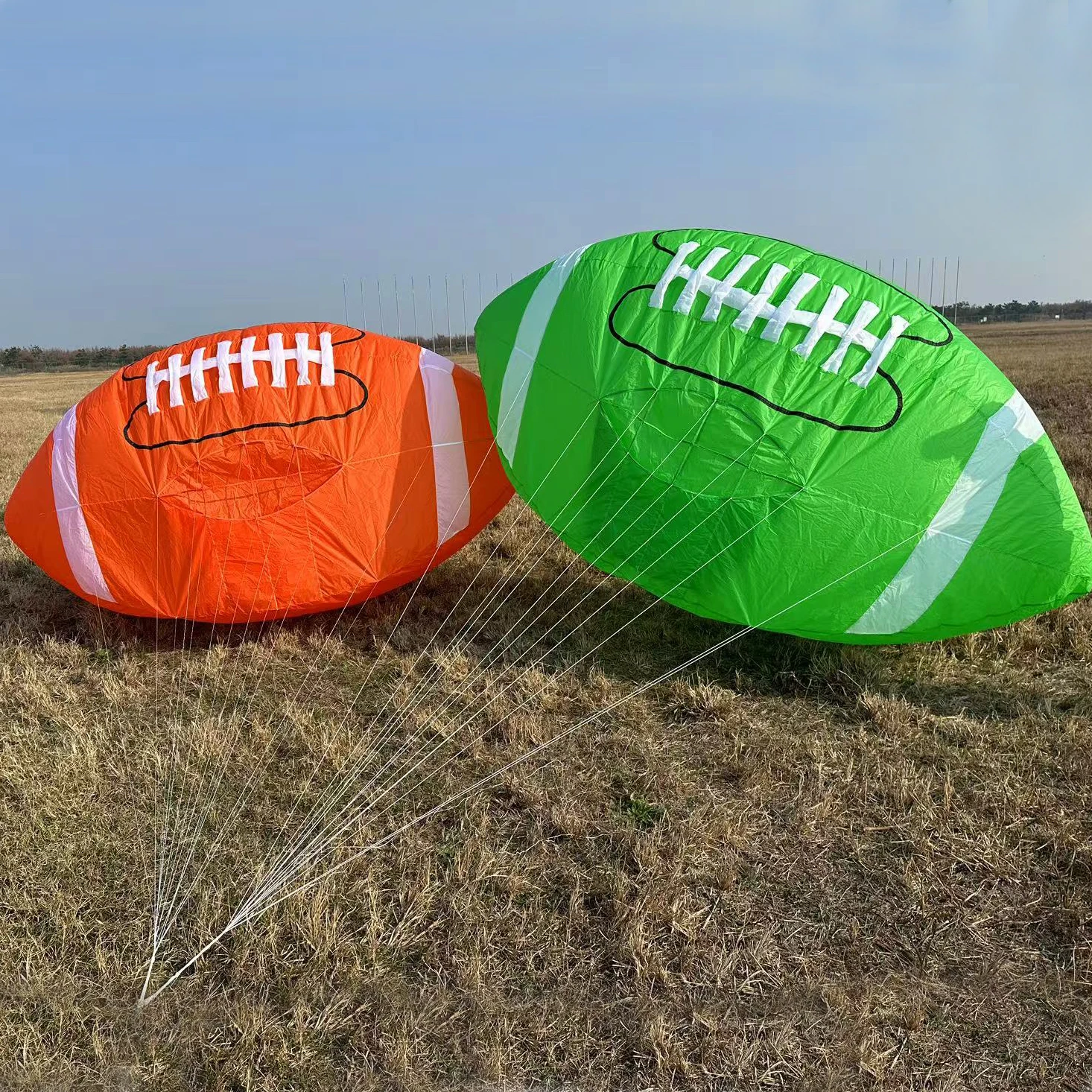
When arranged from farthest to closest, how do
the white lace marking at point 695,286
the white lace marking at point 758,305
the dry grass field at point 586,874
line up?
the white lace marking at point 695,286, the white lace marking at point 758,305, the dry grass field at point 586,874

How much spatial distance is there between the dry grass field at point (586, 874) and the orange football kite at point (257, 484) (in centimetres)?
41

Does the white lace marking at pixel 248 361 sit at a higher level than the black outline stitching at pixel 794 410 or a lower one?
higher

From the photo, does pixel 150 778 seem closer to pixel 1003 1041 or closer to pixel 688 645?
pixel 688 645

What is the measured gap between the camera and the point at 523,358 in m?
4.37

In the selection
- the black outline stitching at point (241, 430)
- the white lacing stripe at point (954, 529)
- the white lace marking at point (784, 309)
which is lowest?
the white lacing stripe at point (954, 529)

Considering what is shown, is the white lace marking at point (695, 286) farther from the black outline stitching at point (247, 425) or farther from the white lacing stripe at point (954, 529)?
the black outline stitching at point (247, 425)

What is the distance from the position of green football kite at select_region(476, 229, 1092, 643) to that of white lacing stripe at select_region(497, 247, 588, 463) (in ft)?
0.33

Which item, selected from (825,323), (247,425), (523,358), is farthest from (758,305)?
(247,425)

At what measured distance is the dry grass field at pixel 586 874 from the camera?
214 cm

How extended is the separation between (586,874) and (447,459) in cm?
242

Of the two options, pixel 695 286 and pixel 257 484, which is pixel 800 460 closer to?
pixel 695 286

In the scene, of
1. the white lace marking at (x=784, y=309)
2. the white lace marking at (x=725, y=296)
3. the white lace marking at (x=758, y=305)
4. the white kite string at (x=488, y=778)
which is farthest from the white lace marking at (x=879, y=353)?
the white kite string at (x=488, y=778)

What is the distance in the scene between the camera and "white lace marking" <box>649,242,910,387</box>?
3.83 m

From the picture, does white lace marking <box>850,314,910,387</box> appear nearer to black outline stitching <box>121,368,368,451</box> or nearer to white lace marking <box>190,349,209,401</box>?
black outline stitching <box>121,368,368,451</box>
